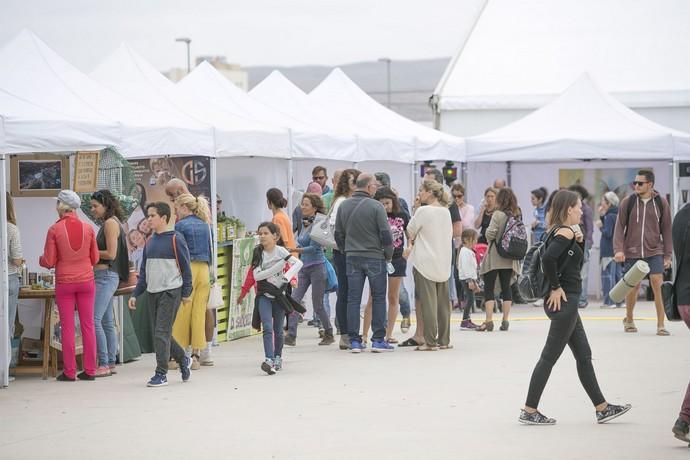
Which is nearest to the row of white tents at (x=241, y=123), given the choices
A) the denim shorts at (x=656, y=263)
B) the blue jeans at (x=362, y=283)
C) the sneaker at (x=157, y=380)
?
the sneaker at (x=157, y=380)

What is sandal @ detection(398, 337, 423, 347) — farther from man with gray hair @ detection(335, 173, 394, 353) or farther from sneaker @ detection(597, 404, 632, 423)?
sneaker @ detection(597, 404, 632, 423)

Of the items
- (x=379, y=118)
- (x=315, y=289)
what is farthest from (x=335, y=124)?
(x=315, y=289)

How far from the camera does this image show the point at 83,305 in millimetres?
11633

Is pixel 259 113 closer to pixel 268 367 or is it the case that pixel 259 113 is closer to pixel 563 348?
pixel 268 367

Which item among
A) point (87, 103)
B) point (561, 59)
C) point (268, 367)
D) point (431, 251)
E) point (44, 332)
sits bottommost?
point (268, 367)

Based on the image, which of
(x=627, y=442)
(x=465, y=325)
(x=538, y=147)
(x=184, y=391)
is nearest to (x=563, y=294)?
(x=627, y=442)

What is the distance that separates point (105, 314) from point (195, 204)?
4.92ft

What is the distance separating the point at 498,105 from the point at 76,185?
14.7 meters

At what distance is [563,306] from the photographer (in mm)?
8711

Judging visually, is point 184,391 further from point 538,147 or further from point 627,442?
point 538,147

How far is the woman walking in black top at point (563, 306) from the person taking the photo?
28.5ft

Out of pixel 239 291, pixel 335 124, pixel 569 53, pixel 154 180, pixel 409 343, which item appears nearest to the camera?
pixel 409 343

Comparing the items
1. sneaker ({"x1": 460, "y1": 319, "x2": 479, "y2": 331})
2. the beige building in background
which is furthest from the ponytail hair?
the beige building in background

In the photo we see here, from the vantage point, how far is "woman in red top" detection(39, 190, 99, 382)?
1144cm
